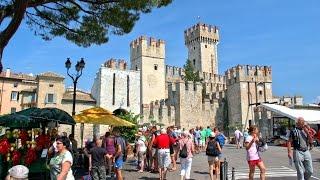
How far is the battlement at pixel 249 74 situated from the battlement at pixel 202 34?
26689 mm

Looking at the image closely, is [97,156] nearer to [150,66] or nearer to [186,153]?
[186,153]

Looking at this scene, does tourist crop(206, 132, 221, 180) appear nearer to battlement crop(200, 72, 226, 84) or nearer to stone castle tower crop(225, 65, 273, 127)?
stone castle tower crop(225, 65, 273, 127)

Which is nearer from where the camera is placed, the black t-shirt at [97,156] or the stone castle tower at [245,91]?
the black t-shirt at [97,156]

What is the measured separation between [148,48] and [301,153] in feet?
165

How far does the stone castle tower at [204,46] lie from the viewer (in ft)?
263

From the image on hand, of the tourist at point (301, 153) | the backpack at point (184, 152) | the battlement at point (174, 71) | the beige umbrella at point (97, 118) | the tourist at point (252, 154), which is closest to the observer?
the tourist at point (301, 153)

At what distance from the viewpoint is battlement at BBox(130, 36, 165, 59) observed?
58.3m

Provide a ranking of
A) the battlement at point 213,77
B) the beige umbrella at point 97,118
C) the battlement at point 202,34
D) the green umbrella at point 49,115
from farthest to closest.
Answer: the battlement at point 202,34 < the battlement at point 213,77 < the beige umbrella at point 97,118 < the green umbrella at point 49,115

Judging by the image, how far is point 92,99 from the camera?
4409cm

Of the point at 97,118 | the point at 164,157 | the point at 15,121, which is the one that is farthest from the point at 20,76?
the point at 164,157

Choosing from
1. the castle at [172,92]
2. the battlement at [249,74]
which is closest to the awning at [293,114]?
the castle at [172,92]

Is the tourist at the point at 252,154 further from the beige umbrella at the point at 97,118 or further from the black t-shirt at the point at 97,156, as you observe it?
the beige umbrella at the point at 97,118

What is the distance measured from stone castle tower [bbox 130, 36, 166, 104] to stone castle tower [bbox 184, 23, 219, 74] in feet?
71.1

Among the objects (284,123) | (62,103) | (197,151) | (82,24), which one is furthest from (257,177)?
(62,103)
